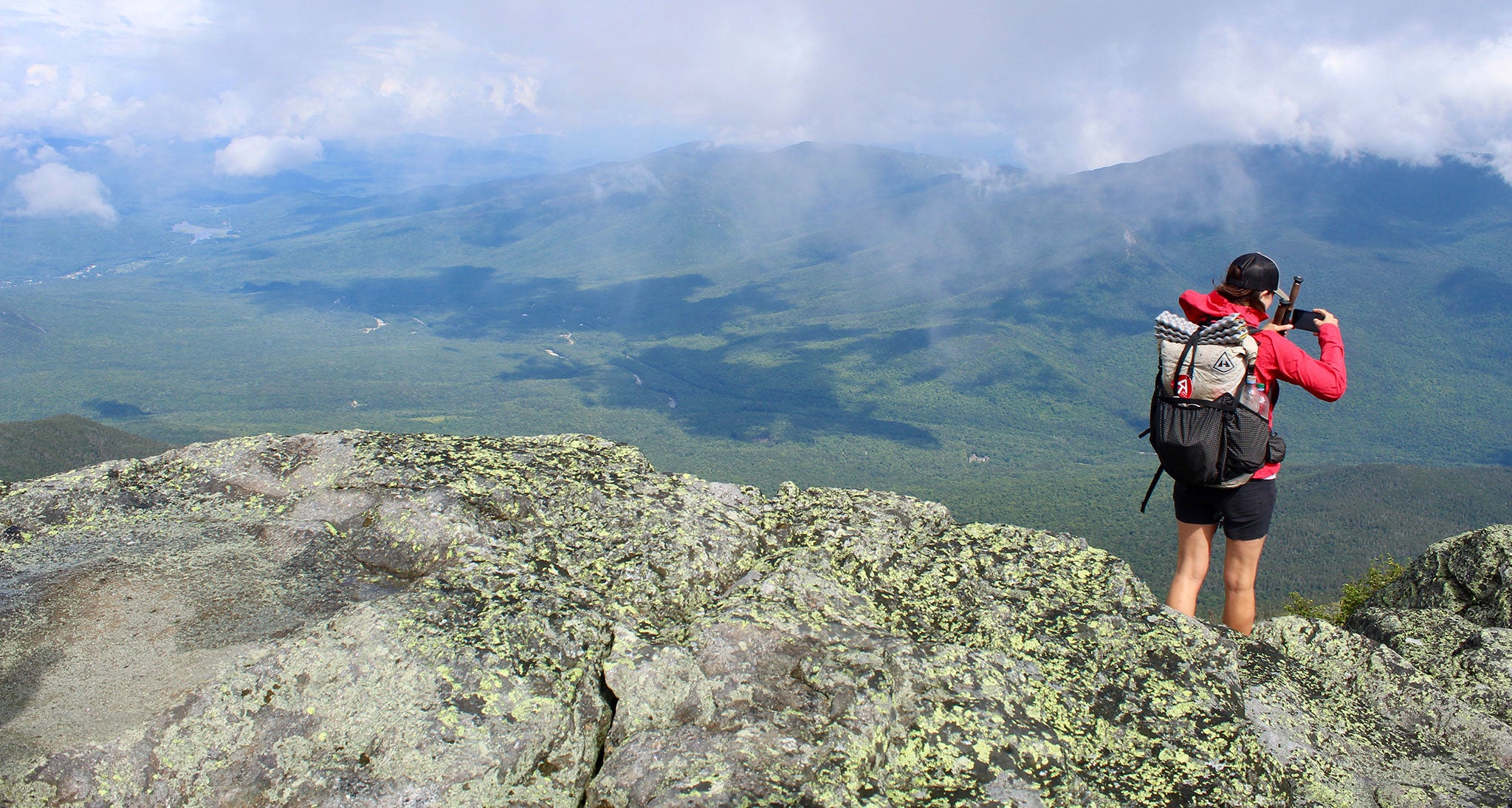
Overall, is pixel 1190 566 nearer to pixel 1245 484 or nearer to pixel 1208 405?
pixel 1245 484

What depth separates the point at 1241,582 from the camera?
894cm

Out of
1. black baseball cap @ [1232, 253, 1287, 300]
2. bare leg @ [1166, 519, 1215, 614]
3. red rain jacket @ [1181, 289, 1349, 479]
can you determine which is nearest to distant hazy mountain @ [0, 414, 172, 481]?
bare leg @ [1166, 519, 1215, 614]

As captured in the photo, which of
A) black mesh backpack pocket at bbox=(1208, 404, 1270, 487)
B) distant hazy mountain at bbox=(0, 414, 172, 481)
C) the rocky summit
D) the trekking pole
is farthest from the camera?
distant hazy mountain at bbox=(0, 414, 172, 481)

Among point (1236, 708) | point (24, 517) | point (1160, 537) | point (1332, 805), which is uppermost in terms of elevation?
point (24, 517)

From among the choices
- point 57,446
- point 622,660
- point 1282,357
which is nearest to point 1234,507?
point 1282,357

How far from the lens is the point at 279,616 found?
663cm

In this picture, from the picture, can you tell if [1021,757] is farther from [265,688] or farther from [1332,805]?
[265,688]

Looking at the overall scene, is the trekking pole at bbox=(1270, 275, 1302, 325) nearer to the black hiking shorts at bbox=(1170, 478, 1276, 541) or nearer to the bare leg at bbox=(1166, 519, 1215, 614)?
the black hiking shorts at bbox=(1170, 478, 1276, 541)

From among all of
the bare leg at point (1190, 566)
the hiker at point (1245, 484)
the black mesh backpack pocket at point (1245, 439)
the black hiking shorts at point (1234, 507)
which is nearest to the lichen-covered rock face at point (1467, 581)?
the hiker at point (1245, 484)

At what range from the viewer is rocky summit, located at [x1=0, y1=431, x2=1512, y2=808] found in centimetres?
537

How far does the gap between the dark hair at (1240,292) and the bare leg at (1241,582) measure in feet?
8.03

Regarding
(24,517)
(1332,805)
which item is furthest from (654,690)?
(24,517)

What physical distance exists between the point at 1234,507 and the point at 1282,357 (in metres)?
1.64

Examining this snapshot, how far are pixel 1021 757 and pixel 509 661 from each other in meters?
3.65
